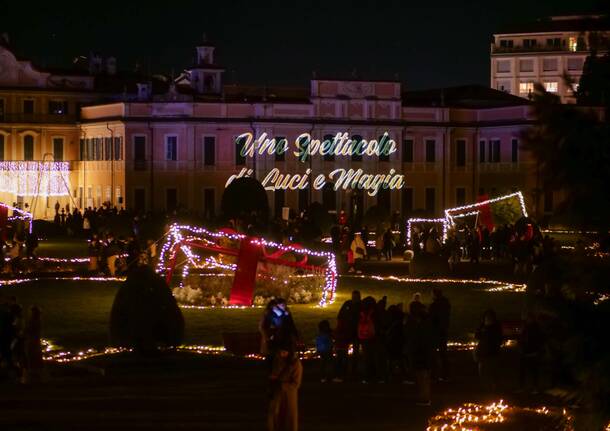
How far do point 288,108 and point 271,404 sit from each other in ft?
186

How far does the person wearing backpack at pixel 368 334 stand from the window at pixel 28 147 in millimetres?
57748

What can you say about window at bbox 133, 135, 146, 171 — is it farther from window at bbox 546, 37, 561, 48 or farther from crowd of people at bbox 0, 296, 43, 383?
window at bbox 546, 37, 561, 48

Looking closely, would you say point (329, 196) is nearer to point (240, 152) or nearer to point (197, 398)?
point (240, 152)

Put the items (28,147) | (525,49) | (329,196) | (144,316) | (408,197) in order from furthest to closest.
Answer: (525,49) < (28,147) < (408,197) < (329,196) < (144,316)

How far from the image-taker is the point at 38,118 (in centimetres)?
7244

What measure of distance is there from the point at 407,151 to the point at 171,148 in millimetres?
13650

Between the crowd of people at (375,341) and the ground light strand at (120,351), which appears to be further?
the ground light strand at (120,351)

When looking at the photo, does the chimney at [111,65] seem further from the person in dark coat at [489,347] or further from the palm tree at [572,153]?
the palm tree at [572,153]

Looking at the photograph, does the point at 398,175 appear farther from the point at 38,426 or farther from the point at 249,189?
the point at 38,426

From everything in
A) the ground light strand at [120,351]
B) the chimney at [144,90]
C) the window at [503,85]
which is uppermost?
the window at [503,85]

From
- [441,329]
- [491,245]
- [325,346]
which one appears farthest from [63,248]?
[441,329]

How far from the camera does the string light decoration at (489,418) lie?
1391 centimetres

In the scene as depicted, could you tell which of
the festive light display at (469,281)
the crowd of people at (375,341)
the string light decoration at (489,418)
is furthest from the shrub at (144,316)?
the festive light display at (469,281)

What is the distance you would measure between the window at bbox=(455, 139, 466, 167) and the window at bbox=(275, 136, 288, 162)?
1073 cm
